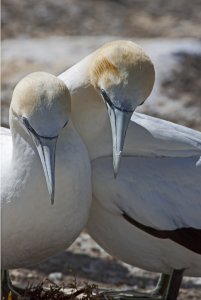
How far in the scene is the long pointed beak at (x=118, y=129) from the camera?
6.30 meters

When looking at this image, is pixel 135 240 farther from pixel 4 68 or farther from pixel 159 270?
pixel 4 68

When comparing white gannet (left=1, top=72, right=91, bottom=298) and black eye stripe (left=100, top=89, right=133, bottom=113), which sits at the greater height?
black eye stripe (left=100, top=89, right=133, bottom=113)

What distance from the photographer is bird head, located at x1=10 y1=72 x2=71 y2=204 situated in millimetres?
6078

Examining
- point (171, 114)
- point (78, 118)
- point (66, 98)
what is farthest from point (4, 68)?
point (66, 98)

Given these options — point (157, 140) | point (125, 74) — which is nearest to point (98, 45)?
point (157, 140)

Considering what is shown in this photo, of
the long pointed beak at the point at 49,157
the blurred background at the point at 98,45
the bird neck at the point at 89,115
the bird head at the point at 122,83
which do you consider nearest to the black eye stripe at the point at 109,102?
the bird head at the point at 122,83

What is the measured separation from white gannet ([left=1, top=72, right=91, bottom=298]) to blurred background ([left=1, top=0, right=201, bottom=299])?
5.76 feet

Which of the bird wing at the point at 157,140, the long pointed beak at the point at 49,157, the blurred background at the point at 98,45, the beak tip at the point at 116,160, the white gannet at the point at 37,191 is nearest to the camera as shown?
the long pointed beak at the point at 49,157

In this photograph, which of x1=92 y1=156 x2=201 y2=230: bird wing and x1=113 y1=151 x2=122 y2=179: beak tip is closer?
x1=113 y1=151 x2=122 y2=179: beak tip

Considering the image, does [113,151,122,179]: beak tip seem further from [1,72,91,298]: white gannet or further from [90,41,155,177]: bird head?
[1,72,91,298]: white gannet

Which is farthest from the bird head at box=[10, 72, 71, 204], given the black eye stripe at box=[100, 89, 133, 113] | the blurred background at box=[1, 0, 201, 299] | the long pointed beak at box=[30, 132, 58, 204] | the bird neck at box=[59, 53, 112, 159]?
the blurred background at box=[1, 0, 201, 299]

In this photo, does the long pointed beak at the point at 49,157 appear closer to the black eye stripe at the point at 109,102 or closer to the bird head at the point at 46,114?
the bird head at the point at 46,114

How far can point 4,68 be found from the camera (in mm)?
12031

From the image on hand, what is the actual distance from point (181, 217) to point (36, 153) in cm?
105
